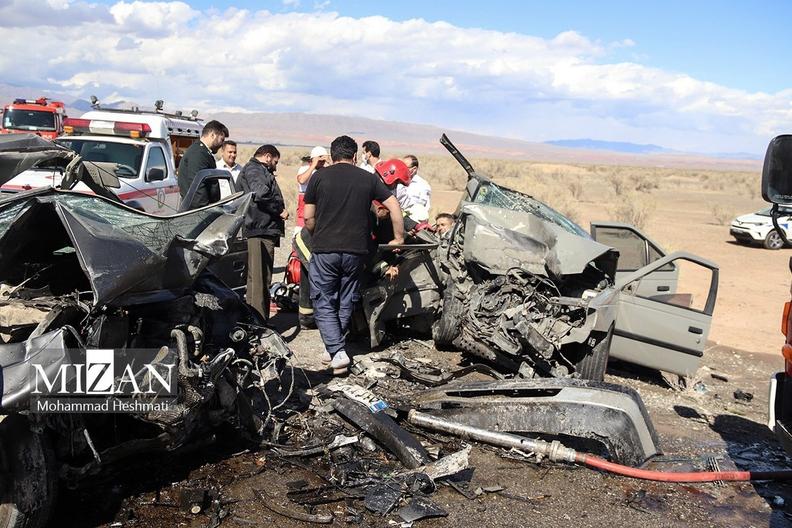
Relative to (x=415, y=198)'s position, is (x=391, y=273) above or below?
below

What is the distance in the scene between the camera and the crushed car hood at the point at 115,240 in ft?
11.5

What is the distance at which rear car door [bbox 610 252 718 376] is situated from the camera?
6230 mm

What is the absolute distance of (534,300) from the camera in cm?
631

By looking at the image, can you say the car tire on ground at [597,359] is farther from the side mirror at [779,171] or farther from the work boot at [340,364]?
the side mirror at [779,171]

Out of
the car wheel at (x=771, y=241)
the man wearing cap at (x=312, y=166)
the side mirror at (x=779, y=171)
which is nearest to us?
the side mirror at (x=779, y=171)

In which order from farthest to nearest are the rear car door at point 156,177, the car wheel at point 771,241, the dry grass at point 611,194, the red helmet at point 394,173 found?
the dry grass at point 611,194, the car wheel at point 771,241, the rear car door at point 156,177, the red helmet at point 394,173

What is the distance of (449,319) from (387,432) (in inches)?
90.4

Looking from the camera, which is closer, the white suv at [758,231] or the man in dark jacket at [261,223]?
the man in dark jacket at [261,223]

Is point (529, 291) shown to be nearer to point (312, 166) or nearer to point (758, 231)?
point (312, 166)

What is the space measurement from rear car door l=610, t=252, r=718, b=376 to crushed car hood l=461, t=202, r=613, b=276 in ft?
1.55

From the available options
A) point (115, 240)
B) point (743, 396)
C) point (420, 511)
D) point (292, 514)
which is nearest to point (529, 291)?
point (743, 396)

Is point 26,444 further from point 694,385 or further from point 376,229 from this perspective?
point 694,385

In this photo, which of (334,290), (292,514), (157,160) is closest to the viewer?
(292,514)

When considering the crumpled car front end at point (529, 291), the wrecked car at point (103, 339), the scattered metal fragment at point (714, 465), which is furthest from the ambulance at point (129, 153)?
the scattered metal fragment at point (714, 465)
